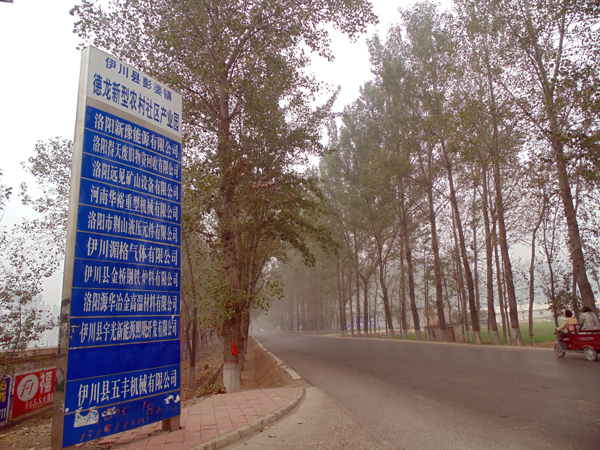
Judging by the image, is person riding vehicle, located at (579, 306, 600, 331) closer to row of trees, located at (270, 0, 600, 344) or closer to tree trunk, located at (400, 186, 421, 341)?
row of trees, located at (270, 0, 600, 344)

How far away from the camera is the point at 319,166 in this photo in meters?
37.5

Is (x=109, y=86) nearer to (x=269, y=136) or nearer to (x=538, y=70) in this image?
(x=269, y=136)

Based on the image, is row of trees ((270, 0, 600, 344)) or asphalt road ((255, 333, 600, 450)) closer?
asphalt road ((255, 333, 600, 450))

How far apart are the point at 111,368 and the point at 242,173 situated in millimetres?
8070

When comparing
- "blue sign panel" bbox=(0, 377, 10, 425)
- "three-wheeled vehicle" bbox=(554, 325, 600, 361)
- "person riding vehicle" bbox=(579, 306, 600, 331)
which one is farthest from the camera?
"blue sign panel" bbox=(0, 377, 10, 425)

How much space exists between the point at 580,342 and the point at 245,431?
29.5ft

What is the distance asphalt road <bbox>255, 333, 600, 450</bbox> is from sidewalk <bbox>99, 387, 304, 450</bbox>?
130 centimetres

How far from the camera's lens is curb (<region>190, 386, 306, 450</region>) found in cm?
483

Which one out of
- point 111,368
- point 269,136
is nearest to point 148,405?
point 111,368

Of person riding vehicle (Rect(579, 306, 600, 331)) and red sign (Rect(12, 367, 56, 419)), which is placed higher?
person riding vehicle (Rect(579, 306, 600, 331))

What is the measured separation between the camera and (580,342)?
9477 millimetres

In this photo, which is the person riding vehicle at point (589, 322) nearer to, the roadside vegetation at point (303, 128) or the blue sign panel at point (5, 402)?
the roadside vegetation at point (303, 128)

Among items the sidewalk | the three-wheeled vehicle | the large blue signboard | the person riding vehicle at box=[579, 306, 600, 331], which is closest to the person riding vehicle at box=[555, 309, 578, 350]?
the three-wheeled vehicle

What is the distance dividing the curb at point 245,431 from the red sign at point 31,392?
37.9 feet
